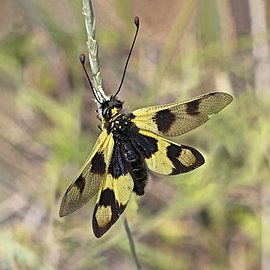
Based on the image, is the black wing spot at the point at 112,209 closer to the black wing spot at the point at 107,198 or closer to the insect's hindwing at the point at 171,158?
the black wing spot at the point at 107,198

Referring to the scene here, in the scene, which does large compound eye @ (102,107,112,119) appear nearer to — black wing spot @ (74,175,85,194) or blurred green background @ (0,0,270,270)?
black wing spot @ (74,175,85,194)

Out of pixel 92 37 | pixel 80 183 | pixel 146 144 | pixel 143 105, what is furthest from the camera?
pixel 143 105

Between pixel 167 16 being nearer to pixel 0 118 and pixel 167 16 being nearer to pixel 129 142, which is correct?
pixel 0 118

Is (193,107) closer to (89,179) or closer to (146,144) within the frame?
(146,144)

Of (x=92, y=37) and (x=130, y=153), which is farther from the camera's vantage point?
(x=130, y=153)

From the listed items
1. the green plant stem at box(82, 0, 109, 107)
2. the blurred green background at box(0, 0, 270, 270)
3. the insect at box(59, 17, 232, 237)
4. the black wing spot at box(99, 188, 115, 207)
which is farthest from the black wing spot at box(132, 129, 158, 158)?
the blurred green background at box(0, 0, 270, 270)

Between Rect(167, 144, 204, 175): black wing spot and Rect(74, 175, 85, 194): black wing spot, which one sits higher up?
Rect(167, 144, 204, 175): black wing spot

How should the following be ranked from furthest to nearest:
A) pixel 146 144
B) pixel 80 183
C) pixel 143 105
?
1. pixel 143 105
2. pixel 146 144
3. pixel 80 183

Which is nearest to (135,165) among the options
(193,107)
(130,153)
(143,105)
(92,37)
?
(130,153)
